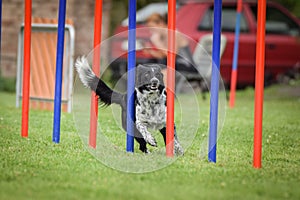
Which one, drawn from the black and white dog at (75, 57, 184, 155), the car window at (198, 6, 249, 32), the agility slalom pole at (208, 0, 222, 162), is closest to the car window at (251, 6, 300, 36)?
the car window at (198, 6, 249, 32)

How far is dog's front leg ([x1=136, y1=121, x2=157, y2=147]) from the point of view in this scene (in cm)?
580

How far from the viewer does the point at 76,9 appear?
593 inches

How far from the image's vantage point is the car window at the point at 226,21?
13484 millimetres

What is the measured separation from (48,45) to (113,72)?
4.35 metres

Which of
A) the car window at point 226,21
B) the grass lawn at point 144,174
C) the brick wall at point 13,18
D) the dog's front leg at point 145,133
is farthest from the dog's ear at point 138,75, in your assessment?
the brick wall at point 13,18

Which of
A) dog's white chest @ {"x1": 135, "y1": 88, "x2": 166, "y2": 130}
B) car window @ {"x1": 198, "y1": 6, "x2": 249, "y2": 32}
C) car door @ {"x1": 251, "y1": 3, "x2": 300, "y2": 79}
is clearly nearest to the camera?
dog's white chest @ {"x1": 135, "y1": 88, "x2": 166, "y2": 130}

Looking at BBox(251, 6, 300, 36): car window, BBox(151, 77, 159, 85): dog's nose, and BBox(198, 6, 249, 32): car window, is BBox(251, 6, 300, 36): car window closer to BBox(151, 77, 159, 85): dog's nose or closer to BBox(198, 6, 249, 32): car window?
BBox(198, 6, 249, 32): car window

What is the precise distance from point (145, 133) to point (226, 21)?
846 centimetres

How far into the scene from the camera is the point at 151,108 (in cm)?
586

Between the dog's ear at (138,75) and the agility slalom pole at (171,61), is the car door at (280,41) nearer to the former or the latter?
the dog's ear at (138,75)

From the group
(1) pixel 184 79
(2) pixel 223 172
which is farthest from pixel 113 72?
(2) pixel 223 172

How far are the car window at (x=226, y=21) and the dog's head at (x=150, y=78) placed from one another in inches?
303

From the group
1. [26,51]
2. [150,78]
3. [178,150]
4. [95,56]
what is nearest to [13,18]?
[26,51]

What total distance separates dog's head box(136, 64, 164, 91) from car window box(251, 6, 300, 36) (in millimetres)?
9043
